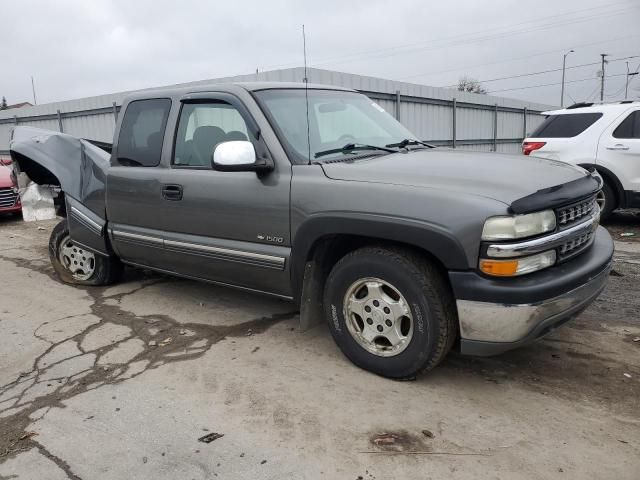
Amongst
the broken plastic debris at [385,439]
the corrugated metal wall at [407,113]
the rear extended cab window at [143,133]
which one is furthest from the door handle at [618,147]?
the broken plastic debris at [385,439]

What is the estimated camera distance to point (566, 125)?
26.6 feet

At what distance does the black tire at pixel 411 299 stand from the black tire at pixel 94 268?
2.88m

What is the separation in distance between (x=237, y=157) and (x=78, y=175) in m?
2.44

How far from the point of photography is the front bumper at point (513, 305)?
273 centimetres

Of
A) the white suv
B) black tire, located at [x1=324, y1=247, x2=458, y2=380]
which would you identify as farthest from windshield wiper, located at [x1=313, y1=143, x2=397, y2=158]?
the white suv

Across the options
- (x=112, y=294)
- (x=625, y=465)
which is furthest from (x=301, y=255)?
(x=112, y=294)

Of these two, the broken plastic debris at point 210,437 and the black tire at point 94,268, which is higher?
the black tire at point 94,268

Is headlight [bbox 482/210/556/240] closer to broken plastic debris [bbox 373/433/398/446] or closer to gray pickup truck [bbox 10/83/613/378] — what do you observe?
gray pickup truck [bbox 10/83/613/378]

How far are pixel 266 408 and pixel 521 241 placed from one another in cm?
168

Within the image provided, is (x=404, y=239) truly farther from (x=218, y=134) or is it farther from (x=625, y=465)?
(x=218, y=134)

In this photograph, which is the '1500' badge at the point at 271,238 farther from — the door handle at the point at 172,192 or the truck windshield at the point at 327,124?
the door handle at the point at 172,192

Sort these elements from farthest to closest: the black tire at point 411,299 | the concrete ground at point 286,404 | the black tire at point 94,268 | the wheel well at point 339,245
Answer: the black tire at point 94,268 → the wheel well at point 339,245 → the black tire at point 411,299 → the concrete ground at point 286,404

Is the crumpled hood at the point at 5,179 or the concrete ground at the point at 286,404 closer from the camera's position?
the concrete ground at the point at 286,404

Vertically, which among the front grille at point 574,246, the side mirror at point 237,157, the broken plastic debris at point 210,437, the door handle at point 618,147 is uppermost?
the side mirror at point 237,157
